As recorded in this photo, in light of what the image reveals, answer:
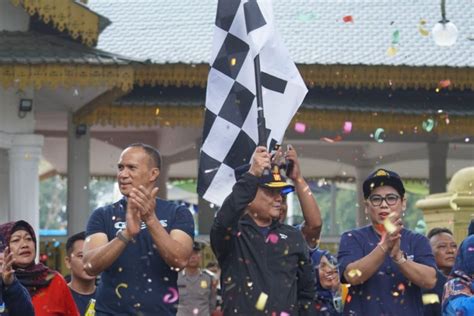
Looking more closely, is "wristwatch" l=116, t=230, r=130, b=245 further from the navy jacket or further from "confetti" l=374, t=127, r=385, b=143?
"confetti" l=374, t=127, r=385, b=143

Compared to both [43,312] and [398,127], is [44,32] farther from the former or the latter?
[43,312]

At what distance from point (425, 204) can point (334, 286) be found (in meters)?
7.17

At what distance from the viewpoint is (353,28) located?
819 inches

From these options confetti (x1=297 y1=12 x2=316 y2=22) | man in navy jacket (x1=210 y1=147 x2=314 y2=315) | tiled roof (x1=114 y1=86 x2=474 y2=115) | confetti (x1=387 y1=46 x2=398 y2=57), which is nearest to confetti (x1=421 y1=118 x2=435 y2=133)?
tiled roof (x1=114 y1=86 x2=474 y2=115)

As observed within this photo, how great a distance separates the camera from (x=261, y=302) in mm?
7508

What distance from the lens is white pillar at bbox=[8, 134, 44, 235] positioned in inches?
657

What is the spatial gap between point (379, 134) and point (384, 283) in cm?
1294

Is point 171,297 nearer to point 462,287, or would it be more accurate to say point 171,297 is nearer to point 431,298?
point 462,287

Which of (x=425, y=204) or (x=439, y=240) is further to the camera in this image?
(x=425, y=204)

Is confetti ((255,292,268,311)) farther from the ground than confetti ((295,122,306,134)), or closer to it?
closer to it

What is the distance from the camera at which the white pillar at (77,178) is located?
19422mm

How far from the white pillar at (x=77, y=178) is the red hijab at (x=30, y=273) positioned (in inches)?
411

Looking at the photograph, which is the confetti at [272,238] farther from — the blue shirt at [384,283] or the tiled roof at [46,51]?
the tiled roof at [46,51]

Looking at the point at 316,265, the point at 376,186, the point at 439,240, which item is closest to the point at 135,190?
the point at 376,186
